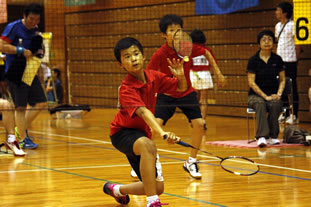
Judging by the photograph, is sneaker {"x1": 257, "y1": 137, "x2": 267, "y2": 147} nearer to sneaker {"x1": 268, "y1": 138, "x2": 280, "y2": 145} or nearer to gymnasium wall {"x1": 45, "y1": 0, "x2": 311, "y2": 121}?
sneaker {"x1": 268, "y1": 138, "x2": 280, "y2": 145}

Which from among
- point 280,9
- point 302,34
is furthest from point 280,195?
point 280,9

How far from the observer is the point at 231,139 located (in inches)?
370

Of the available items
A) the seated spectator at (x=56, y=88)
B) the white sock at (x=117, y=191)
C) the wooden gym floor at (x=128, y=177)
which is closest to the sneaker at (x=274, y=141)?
the wooden gym floor at (x=128, y=177)

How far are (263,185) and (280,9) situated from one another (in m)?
5.87

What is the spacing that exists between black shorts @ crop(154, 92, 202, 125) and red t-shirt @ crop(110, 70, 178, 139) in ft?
4.52

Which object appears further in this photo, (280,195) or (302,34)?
(302,34)

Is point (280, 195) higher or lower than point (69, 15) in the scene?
lower

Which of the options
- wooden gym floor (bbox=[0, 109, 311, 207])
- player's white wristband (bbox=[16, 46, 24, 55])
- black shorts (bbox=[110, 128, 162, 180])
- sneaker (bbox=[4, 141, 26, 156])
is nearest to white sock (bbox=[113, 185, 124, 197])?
wooden gym floor (bbox=[0, 109, 311, 207])

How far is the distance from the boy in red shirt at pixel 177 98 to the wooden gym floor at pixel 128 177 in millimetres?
322

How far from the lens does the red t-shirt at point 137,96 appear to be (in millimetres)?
4613

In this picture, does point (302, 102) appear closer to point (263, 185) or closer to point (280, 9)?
point (280, 9)

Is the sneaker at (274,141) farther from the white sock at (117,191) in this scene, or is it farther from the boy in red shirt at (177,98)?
the white sock at (117,191)

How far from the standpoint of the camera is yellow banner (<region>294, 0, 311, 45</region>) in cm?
920

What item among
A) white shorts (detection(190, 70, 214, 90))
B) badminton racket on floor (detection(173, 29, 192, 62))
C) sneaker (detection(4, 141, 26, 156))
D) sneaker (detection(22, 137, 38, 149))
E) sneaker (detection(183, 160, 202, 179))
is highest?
badminton racket on floor (detection(173, 29, 192, 62))
